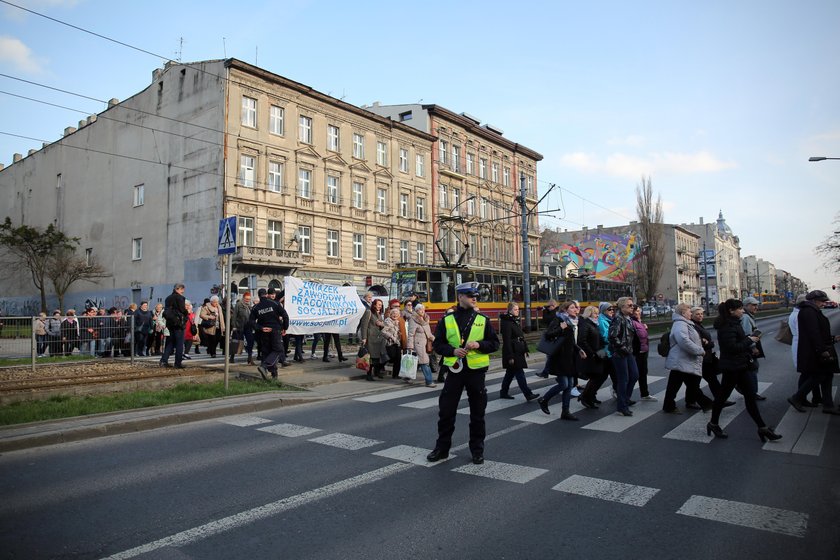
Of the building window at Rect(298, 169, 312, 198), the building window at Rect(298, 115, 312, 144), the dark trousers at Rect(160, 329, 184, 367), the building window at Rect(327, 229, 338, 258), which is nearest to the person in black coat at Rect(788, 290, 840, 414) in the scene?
the dark trousers at Rect(160, 329, 184, 367)

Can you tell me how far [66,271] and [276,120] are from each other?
743 inches

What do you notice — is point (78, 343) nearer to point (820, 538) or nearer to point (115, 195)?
point (820, 538)

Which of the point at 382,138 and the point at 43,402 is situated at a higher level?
the point at 382,138

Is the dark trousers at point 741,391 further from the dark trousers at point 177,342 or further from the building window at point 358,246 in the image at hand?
the building window at point 358,246

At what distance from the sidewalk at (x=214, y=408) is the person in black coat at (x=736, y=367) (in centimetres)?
562

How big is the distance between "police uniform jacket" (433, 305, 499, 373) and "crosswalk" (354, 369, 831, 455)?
257 centimetres

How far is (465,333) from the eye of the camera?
618 centimetres

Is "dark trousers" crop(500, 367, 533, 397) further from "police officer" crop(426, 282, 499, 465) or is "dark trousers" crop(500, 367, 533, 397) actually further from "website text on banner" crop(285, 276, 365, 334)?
"website text on banner" crop(285, 276, 365, 334)

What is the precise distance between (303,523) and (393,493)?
38.1 inches

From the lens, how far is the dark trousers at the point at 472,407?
20.0 feet

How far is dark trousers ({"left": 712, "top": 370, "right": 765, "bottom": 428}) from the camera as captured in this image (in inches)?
273

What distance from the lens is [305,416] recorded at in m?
8.93

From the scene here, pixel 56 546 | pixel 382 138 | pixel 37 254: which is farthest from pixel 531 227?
pixel 56 546

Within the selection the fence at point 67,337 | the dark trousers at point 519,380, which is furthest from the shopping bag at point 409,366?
the fence at point 67,337
